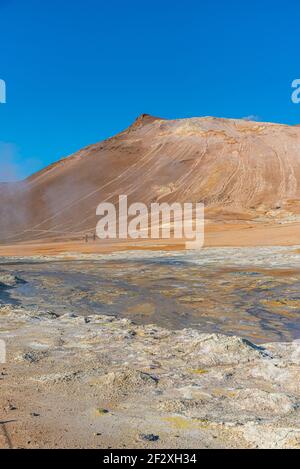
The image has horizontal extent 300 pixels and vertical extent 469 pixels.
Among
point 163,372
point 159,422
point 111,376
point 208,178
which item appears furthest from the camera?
point 208,178

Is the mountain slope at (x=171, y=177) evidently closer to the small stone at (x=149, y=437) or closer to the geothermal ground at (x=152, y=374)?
the geothermal ground at (x=152, y=374)

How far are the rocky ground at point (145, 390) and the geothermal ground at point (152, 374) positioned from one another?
0.03 feet

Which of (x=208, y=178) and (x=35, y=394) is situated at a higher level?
(x=208, y=178)

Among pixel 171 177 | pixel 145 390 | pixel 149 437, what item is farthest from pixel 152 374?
pixel 171 177

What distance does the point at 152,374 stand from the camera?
5.02m

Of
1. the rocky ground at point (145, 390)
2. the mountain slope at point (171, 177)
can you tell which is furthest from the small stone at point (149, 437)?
the mountain slope at point (171, 177)

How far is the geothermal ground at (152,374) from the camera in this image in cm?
349

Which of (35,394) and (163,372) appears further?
(163,372)

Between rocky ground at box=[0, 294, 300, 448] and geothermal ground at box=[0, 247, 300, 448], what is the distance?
0.01 m

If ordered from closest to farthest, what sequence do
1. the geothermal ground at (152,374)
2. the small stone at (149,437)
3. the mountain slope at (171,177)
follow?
the small stone at (149,437)
the geothermal ground at (152,374)
the mountain slope at (171,177)

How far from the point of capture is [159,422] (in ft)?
12.1
